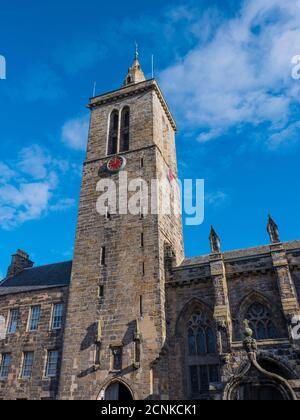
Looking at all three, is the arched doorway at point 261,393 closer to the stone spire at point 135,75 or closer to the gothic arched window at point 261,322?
the gothic arched window at point 261,322

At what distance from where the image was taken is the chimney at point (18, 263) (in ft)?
115

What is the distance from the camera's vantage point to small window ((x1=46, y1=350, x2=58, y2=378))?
23753 millimetres

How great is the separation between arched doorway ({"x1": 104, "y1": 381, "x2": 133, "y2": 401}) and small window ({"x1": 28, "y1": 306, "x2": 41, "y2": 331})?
305 inches

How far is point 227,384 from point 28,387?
547 inches

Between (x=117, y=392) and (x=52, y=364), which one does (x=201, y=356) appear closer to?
(x=117, y=392)

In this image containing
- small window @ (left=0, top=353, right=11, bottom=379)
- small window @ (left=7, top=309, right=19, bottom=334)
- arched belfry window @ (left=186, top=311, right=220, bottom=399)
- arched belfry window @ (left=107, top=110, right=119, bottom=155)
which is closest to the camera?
arched belfry window @ (left=186, top=311, right=220, bottom=399)

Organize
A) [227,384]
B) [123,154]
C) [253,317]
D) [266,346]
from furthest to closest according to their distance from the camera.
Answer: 1. [123,154]
2. [253,317]
3. [266,346]
4. [227,384]

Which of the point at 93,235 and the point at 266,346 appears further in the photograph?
the point at 93,235

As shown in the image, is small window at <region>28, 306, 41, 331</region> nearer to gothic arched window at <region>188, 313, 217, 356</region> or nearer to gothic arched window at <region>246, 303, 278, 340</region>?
gothic arched window at <region>188, 313, 217, 356</region>

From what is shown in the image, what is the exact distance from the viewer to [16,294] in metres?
28.3

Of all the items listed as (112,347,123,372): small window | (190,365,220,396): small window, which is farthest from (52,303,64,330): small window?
(190,365,220,396): small window

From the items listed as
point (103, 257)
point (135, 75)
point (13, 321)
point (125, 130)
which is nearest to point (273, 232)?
point (103, 257)
